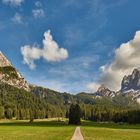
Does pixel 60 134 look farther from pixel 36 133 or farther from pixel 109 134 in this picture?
pixel 109 134

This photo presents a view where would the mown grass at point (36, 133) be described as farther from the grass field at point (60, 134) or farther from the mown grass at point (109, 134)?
the mown grass at point (109, 134)

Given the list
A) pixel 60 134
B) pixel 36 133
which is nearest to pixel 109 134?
pixel 60 134

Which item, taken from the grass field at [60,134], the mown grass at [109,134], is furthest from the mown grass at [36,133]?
the mown grass at [109,134]

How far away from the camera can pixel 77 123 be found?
200m

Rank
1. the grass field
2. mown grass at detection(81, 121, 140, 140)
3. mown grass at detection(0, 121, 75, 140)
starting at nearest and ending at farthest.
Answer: mown grass at detection(0, 121, 75, 140), the grass field, mown grass at detection(81, 121, 140, 140)

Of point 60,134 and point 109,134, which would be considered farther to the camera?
point 109,134

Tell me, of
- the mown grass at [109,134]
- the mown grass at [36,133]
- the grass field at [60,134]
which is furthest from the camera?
the mown grass at [109,134]

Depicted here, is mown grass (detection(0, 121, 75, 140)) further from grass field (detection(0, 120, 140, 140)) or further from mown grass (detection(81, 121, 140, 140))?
mown grass (detection(81, 121, 140, 140))

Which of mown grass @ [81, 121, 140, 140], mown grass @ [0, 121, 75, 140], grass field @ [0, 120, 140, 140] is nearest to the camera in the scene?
mown grass @ [0, 121, 75, 140]

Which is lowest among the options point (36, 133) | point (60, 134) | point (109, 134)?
point (60, 134)

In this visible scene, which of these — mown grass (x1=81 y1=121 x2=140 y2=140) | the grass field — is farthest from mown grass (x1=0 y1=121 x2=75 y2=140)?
mown grass (x1=81 y1=121 x2=140 y2=140)

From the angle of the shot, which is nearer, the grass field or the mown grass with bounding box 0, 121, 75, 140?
the mown grass with bounding box 0, 121, 75, 140

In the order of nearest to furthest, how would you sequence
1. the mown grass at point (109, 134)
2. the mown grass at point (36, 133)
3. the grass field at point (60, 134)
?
the mown grass at point (36, 133), the grass field at point (60, 134), the mown grass at point (109, 134)

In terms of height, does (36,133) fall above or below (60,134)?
above
